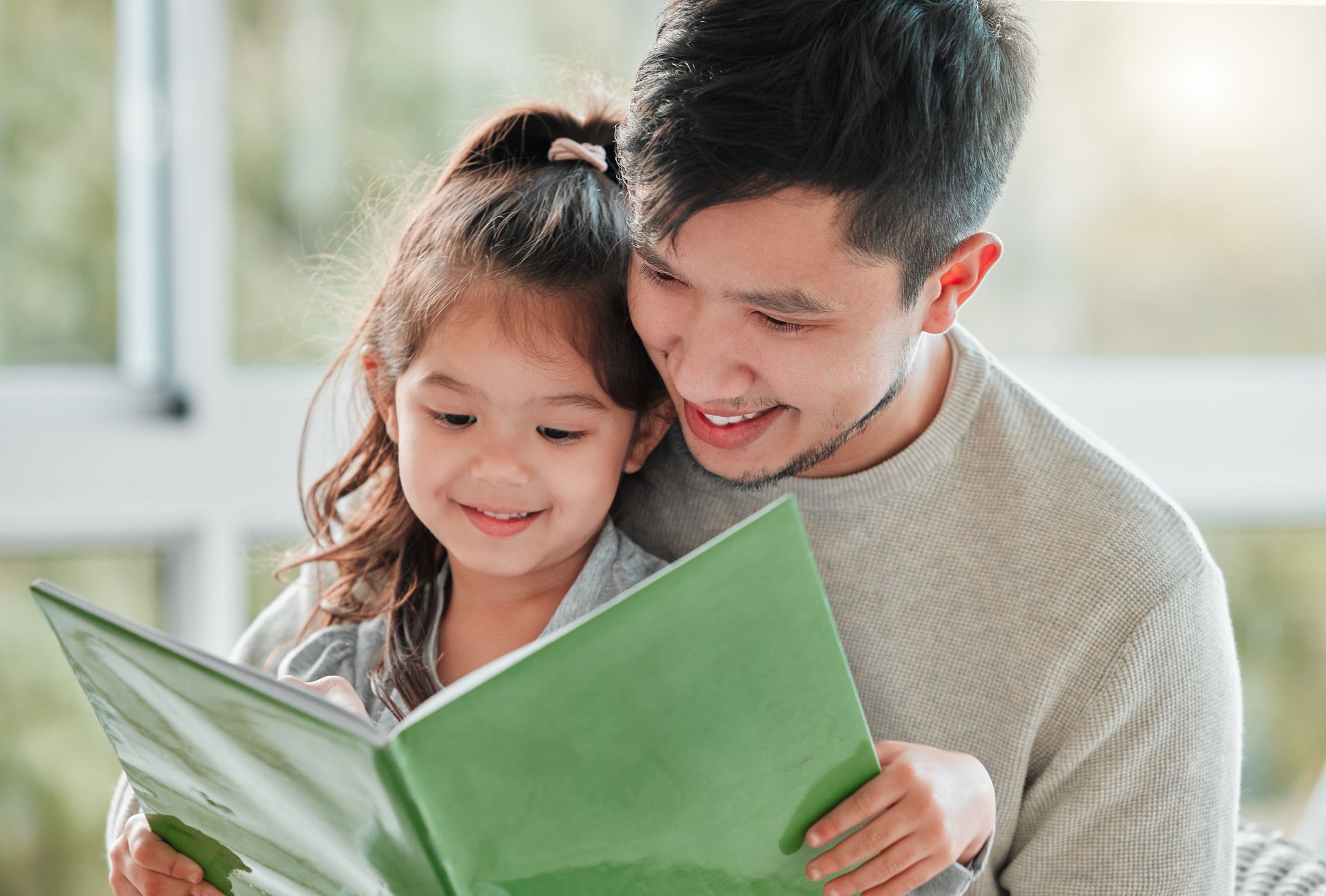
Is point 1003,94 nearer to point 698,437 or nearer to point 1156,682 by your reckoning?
point 698,437

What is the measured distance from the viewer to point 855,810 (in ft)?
2.91

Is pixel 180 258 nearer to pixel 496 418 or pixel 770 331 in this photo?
pixel 496 418

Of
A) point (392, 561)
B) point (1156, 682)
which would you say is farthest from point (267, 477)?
point (1156, 682)

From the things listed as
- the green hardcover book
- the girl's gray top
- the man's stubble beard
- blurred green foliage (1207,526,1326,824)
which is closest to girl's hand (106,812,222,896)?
the green hardcover book

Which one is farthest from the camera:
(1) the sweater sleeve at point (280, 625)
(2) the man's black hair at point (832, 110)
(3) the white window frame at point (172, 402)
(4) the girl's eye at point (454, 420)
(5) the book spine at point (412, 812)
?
(3) the white window frame at point (172, 402)

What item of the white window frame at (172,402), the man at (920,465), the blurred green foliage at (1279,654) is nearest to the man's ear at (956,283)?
the man at (920,465)

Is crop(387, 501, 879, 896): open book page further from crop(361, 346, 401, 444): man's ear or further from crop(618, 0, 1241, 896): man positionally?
crop(361, 346, 401, 444): man's ear

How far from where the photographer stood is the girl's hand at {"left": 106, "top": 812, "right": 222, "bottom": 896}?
3.32 feet

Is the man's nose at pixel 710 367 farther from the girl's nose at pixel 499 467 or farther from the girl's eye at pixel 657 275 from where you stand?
the girl's nose at pixel 499 467

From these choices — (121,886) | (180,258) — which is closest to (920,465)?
(121,886)

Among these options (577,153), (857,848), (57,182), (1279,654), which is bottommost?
(1279,654)

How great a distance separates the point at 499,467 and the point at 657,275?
0.23m

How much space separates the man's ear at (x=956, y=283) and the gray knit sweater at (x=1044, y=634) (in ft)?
0.40

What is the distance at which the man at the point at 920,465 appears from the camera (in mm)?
996
